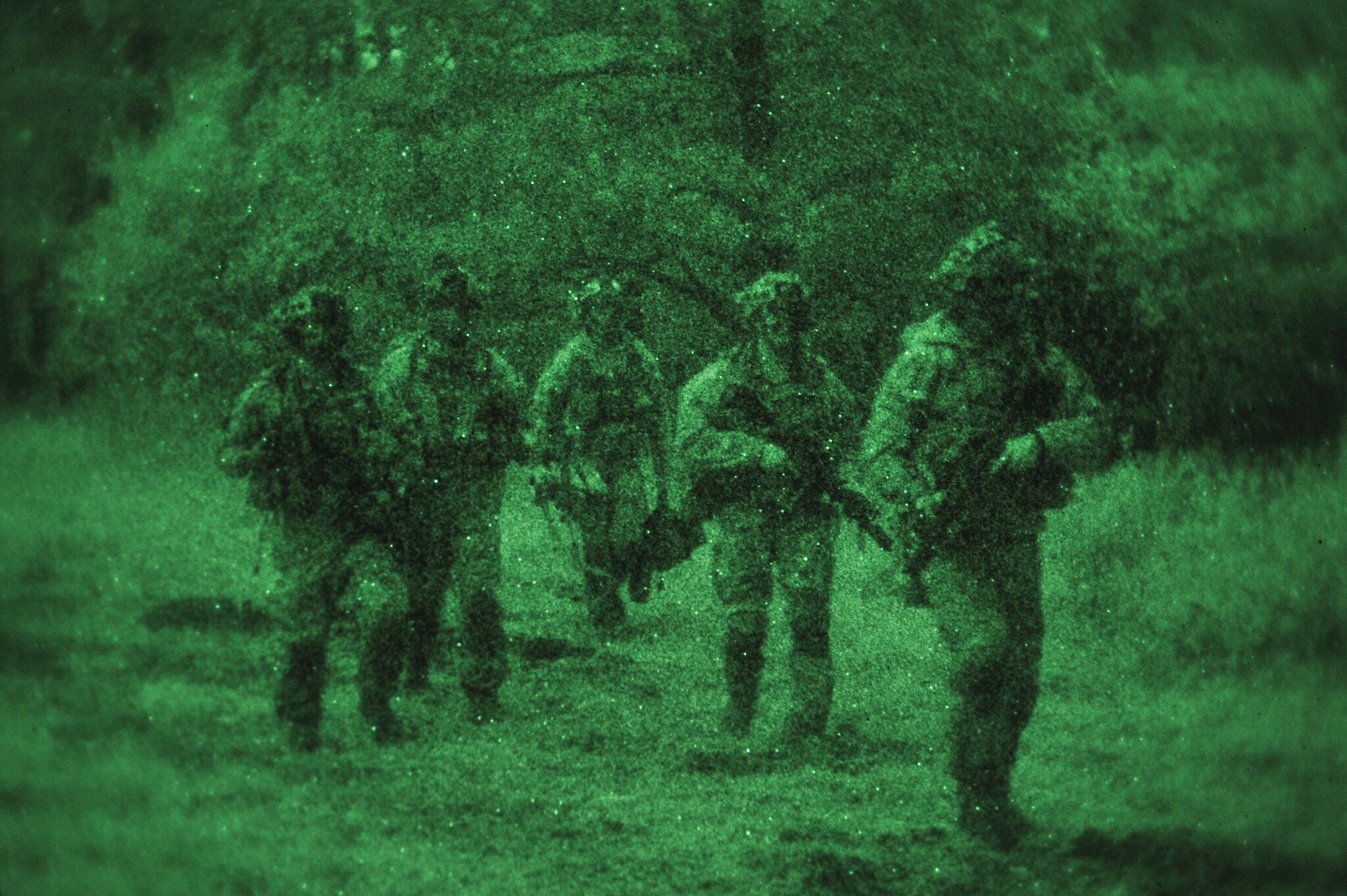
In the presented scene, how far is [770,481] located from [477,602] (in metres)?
0.80

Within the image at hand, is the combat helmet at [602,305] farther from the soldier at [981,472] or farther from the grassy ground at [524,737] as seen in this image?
the soldier at [981,472]

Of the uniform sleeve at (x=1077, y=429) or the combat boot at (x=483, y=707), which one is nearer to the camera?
the combat boot at (x=483, y=707)

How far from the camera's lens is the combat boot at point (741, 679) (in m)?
2.62

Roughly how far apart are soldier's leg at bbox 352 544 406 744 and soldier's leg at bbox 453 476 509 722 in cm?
15

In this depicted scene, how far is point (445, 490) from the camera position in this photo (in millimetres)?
2596

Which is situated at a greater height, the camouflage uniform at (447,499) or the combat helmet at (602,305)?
the combat helmet at (602,305)

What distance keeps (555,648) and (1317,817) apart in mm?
2333

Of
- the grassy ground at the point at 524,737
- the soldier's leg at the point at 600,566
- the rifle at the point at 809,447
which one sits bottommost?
the grassy ground at the point at 524,737

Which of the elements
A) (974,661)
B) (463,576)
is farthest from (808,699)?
(463,576)

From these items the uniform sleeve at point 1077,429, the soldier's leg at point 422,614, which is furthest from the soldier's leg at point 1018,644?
the soldier's leg at point 422,614

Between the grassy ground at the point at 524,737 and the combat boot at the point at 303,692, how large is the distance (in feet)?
0.14

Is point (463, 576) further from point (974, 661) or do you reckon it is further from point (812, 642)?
point (974, 661)

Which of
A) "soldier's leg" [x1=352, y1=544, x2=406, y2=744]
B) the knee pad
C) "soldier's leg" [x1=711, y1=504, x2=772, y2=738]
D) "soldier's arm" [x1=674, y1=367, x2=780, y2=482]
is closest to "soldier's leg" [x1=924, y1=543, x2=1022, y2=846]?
the knee pad

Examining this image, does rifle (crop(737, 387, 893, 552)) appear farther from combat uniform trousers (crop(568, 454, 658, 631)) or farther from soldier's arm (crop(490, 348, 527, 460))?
soldier's arm (crop(490, 348, 527, 460))
